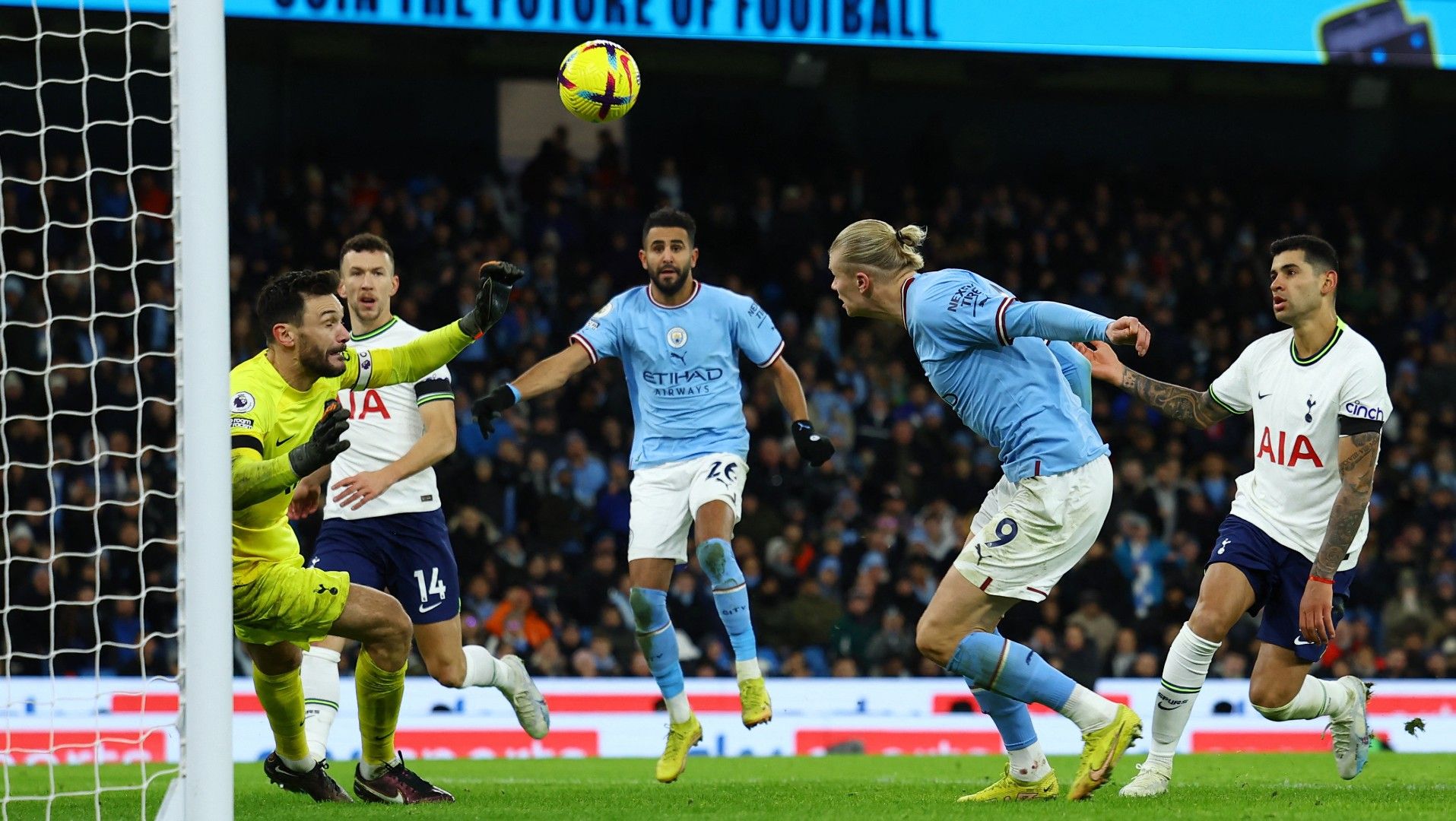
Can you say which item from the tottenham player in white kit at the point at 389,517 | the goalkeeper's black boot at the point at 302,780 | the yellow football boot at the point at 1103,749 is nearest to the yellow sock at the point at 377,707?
the goalkeeper's black boot at the point at 302,780

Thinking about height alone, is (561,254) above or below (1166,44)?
below

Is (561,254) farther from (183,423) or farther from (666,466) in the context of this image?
(183,423)

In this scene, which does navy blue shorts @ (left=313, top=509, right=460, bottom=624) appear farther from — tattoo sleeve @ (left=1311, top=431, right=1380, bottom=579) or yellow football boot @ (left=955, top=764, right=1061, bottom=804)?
tattoo sleeve @ (left=1311, top=431, right=1380, bottom=579)

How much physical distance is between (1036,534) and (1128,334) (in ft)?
3.35

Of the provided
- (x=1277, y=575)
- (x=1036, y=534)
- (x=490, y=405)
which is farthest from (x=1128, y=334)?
(x=490, y=405)

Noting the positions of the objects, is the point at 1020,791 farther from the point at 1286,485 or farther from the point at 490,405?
the point at 490,405

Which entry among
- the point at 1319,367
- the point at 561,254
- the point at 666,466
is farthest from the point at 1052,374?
the point at 561,254

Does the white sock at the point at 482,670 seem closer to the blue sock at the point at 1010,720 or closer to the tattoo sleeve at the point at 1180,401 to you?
the blue sock at the point at 1010,720

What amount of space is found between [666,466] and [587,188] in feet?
34.7

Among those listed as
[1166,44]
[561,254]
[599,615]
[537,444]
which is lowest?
[599,615]

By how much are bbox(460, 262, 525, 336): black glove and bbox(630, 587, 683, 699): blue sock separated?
2.13 m

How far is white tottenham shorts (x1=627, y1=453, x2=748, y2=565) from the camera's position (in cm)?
811

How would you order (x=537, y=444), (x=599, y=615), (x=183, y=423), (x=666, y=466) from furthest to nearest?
(x=537, y=444)
(x=599, y=615)
(x=666, y=466)
(x=183, y=423)

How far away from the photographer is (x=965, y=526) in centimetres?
1554
